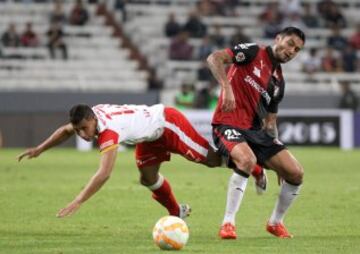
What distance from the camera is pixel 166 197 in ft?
36.7

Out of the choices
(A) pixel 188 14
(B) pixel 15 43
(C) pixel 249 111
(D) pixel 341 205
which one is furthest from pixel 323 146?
(C) pixel 249 111

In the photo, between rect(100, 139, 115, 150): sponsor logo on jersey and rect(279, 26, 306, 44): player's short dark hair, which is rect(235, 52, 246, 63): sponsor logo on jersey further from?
rect(100, 139, 115, 150): sponsor logo on jersey

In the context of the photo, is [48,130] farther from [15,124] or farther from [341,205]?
[341,205]

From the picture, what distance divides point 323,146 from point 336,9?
665 cm

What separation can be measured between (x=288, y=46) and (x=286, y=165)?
47.1 inches

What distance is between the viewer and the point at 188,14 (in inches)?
1329

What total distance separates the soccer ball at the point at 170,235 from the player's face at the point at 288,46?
2.32 metres

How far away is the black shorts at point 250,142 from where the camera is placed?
411 inches

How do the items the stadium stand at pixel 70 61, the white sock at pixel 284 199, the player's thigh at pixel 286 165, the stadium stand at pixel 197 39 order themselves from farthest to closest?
the stadium stand at pixel 197 39 < the stadium stand at pixel 70 61 < the white sock at pixel 284 199 < the player's thigh at pixel 286 165

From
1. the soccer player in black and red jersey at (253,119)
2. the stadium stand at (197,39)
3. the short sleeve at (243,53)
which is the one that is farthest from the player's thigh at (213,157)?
the stadium stand at (197,39)

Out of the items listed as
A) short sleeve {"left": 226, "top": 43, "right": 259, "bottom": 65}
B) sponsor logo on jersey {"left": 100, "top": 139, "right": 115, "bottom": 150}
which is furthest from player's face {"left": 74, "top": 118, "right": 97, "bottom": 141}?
short sleeve {"left": 226, "top": 43, "right": 259, "bottom": 65}

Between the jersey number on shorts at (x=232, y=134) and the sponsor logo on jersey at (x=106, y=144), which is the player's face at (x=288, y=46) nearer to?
the jersey number on shorts at (x=232, y=134)

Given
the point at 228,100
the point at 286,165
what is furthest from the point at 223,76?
the point at 286,165

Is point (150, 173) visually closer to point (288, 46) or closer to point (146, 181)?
point (146, 181)
